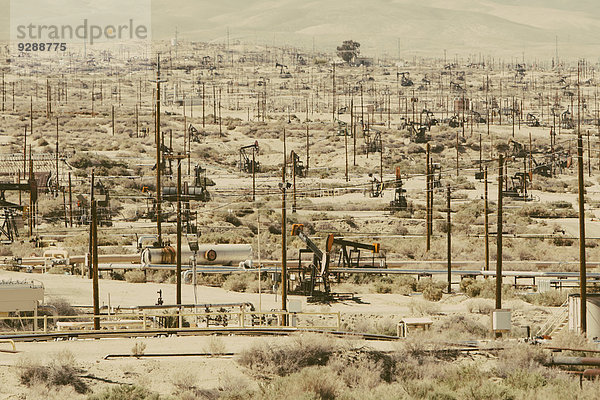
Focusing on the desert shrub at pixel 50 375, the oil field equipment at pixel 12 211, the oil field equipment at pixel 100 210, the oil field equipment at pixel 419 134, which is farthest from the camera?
the oil field equipment at pixel 419 134

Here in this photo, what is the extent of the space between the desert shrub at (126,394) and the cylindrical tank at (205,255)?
1063 inches

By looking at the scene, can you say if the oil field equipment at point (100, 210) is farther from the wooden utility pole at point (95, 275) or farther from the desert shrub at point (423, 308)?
the wooden utility pole at point (95, 275)

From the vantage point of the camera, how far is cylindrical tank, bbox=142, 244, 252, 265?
167 ft

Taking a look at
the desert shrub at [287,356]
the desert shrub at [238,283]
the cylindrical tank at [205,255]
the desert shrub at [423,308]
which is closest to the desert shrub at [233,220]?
the cylindrical tank at [205,255]

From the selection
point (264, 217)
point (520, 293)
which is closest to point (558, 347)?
point (520, 293)

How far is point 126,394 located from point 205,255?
29.0 meters

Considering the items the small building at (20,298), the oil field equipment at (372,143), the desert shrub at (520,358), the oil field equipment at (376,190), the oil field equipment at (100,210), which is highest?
the oil field equipment at (372,143)

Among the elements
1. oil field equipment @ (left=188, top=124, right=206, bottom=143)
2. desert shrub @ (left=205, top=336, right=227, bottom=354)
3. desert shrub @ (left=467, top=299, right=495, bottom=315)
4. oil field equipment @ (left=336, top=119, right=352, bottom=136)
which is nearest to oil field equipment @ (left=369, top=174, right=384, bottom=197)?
oil field equipment @ (left=336, top=119, right=352, bottom=136)

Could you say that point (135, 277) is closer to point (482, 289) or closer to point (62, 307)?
point (62, 307)

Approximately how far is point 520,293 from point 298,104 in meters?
123

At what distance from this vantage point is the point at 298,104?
543 ft

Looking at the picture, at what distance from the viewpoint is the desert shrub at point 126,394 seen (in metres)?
23.3

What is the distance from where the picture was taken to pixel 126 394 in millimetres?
23422

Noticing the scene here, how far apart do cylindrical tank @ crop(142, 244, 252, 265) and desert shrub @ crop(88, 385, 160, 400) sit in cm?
2700
